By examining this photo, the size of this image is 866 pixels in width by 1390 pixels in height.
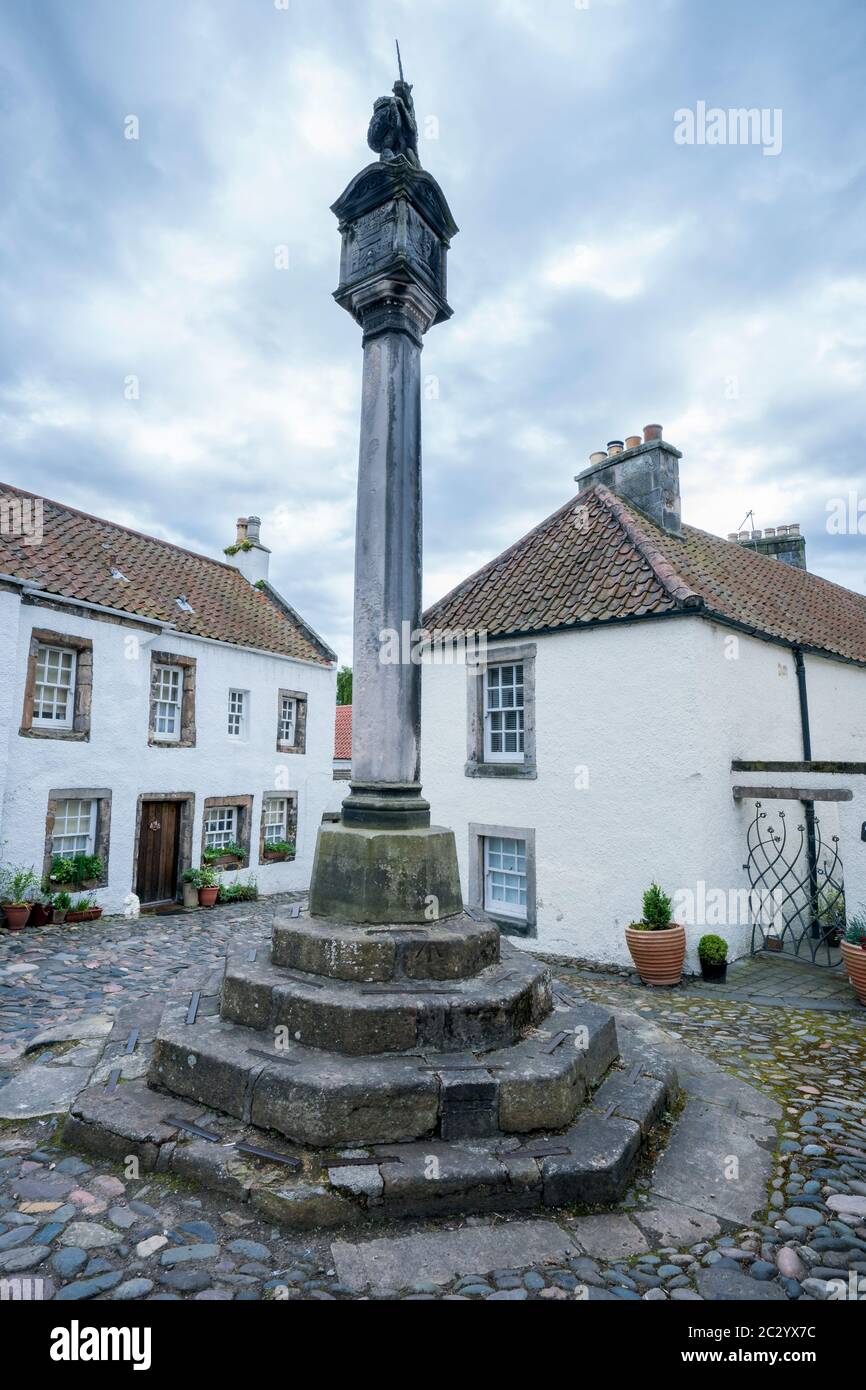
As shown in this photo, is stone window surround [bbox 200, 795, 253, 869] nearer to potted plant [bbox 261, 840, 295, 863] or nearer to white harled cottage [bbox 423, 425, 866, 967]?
potted plant [bbox 261, 840, 295, 863]

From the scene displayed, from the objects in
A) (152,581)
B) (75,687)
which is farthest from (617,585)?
(152,581)

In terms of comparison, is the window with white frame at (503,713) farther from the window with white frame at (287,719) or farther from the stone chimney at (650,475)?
the window with white frame at (287,719)

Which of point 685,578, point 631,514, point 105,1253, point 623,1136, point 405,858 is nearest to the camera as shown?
point 105,1253

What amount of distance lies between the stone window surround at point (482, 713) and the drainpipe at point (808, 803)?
4032 mm

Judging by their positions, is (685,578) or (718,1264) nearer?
(718,1264)

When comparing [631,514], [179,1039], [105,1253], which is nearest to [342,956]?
[179,1039]

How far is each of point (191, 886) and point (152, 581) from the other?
6.85 meters

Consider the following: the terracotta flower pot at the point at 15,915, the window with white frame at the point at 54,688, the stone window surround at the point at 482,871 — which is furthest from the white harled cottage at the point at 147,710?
the stone window surround at the point at 482,871

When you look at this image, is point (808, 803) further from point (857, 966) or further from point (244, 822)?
point (244, 822)

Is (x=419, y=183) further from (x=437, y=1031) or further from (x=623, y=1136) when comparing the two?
(x=623, y=1136)

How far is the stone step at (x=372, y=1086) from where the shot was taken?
3508 mm

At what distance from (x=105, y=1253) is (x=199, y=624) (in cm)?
1374

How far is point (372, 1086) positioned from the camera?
354 centimetres
